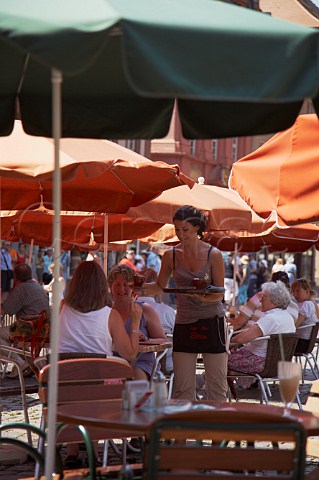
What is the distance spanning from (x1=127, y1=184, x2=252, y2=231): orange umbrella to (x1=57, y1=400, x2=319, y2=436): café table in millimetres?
5941

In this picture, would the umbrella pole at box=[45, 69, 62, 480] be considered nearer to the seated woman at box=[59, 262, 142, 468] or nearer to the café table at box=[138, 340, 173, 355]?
the seated woman at box=[59, 262, 142, 468]

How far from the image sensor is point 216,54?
13.6ft

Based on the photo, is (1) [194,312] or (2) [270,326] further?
(2) [270,326]

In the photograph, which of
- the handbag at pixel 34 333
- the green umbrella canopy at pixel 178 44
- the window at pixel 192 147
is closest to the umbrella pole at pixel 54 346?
the green umbrella canopy at pixel 178 44

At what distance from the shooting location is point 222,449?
4.05 meters

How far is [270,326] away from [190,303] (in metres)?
3.11

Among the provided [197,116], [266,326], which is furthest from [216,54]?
[266,326]

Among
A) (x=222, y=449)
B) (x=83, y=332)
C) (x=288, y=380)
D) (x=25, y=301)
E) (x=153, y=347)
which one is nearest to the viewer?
(x=222, y=449)

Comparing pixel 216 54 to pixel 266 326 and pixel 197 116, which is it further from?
pixel 266 326

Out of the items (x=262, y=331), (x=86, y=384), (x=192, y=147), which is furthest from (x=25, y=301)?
(x=192, y=147)

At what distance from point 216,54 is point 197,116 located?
4.38ft

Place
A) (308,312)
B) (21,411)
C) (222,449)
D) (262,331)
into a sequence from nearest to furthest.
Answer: (222,449)
(21,411)
(262,331)
(308,312)

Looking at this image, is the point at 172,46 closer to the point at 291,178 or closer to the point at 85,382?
the point at 85,382

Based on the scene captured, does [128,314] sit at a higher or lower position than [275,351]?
higher
